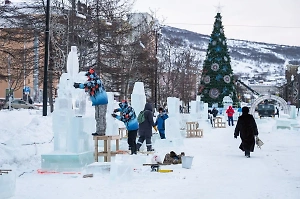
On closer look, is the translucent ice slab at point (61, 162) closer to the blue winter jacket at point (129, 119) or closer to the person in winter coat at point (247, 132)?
the blue winter jacket at point (129, 119)

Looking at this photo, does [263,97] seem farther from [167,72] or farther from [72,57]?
[72,57]

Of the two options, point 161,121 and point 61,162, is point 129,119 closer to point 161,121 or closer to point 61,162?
point 61,162

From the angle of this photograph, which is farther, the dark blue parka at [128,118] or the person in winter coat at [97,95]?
the dark blue parka at [128,118]

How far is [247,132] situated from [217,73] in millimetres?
40510

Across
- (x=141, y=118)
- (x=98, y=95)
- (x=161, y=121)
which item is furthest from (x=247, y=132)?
(x=98, y=95)

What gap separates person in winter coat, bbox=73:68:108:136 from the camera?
41.3 feet

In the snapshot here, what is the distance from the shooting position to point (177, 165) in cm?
1296

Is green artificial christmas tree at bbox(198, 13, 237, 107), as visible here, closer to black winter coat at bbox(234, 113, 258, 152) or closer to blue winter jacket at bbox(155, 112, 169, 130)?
blue winter jacket at bbox(155, 112, 169, 130)

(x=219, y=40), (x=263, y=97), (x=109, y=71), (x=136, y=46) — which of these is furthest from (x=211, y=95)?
(x=109, y=71)

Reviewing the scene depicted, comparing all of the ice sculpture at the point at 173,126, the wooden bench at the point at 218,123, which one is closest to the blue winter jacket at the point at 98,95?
the ice sculpture at the point at 173,126

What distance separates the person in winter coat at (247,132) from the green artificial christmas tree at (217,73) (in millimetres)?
39471

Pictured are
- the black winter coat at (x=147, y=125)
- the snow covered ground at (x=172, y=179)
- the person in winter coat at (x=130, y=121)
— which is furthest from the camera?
the black winter coat at (x=147, y=125)

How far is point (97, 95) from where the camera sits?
12883mm

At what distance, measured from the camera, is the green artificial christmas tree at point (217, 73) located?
56.3 metres
